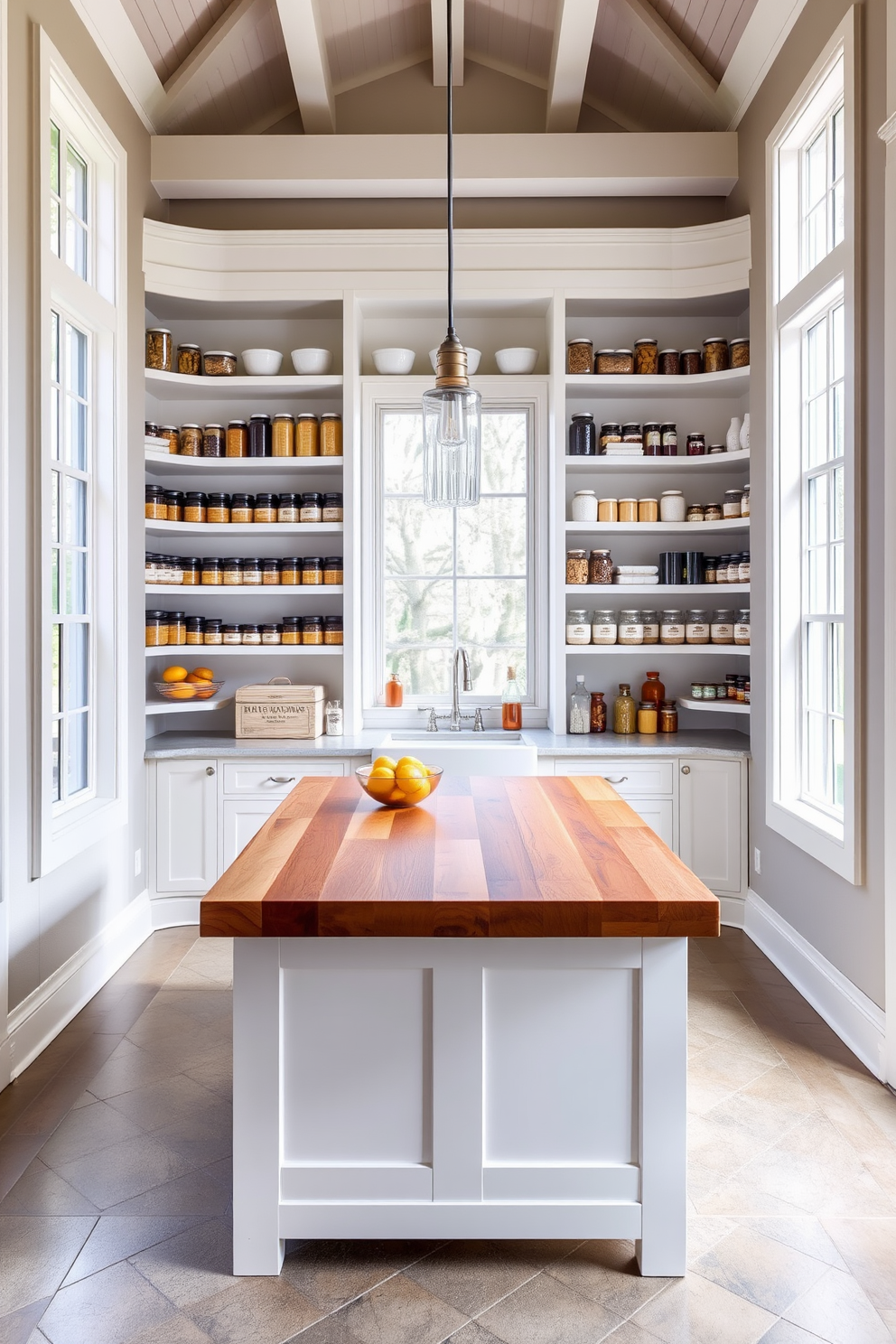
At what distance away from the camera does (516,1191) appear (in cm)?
181

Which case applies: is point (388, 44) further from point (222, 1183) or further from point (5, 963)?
point (222, 1183)

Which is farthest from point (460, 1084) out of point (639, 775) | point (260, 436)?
point (260, 436)

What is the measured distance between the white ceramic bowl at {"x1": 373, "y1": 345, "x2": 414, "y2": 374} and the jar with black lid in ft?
1.96

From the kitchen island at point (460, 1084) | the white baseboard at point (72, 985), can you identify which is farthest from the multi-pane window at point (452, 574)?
the kitchen island at point (460, 1084)

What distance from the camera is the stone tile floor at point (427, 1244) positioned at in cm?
168

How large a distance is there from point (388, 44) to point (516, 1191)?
4.56 m

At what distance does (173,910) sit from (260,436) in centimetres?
216

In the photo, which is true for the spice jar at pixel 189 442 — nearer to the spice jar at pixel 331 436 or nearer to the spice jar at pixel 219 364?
the spice jar at pixel 219 364

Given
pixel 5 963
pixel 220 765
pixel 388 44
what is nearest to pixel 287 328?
pixel 388 44

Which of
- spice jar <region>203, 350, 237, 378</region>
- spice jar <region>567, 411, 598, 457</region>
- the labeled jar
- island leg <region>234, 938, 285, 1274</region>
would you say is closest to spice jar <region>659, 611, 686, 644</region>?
the labeled jar

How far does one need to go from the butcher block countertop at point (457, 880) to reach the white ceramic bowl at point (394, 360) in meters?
2.56

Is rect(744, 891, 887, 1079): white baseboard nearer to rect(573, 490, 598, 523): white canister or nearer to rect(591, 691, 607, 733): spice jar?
rect(591, 691, 607, 733): spice jar

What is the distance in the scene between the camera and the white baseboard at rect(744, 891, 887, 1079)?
2.65m

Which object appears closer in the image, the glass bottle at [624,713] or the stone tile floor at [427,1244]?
the stone tile floor at [427,1244]
